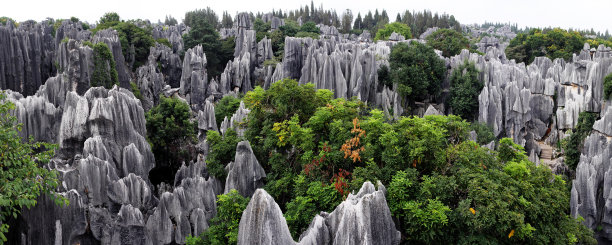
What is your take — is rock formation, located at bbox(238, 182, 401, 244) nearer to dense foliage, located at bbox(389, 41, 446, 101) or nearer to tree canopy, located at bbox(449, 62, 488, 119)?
dense foliage, located at bbox(389, 41, 446, 101)

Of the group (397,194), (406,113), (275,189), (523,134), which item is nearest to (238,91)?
(406,113)

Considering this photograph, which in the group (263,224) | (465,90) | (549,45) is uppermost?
(549,45)

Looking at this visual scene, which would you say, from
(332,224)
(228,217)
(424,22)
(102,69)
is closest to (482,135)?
(228,217)

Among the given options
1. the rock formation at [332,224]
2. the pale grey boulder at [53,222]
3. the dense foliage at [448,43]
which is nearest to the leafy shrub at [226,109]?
the pale grey boulder at [53,222]

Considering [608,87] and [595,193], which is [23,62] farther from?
[608,87]

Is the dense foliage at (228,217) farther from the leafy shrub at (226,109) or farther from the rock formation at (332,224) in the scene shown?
the leafy shrub at (226,109)

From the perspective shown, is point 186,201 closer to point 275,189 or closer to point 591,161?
point 275,189
